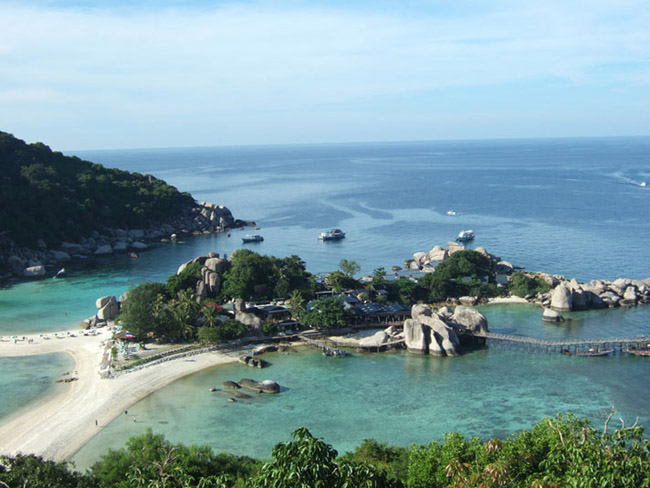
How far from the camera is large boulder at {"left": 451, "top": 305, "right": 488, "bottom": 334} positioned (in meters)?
50.3

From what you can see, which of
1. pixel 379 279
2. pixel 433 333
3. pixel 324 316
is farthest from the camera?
pixel 379 279

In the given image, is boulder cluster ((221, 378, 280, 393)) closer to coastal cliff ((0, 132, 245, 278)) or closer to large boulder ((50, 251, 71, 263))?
coastal cliff ((0, 132, 245, 278))

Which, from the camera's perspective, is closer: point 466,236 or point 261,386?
point 261,386

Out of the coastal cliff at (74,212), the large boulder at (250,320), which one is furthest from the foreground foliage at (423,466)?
the coastal cliff at (74,212)

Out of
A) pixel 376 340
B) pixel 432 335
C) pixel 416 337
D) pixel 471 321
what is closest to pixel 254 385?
pixel 376 340

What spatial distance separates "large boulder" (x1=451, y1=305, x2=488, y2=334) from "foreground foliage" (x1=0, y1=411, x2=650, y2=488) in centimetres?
2458

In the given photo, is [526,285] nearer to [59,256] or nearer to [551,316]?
[551,316]

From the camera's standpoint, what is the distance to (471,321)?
5053 centimetres

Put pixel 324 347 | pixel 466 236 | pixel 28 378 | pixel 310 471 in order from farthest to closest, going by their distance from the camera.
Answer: pixel 466 236 → pixel 324 347 → pixel 28 378 → pixel 310 471

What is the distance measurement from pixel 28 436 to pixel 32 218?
2420 inches

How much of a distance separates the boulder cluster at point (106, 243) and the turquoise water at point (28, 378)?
33.2 metres

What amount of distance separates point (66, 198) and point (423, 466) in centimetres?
8804

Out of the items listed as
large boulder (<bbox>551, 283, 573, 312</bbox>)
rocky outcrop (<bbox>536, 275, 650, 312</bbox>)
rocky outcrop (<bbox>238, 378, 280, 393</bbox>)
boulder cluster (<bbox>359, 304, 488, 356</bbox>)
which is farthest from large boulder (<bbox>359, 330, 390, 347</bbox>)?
rocky outcrop (<bbox>536, 275, 650, 312</bbox>)

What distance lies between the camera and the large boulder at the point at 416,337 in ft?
156
